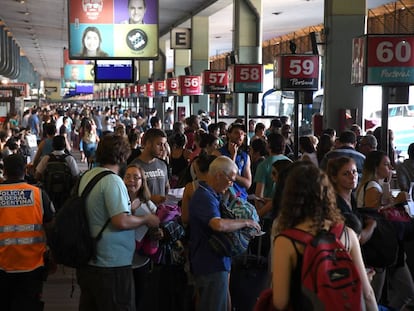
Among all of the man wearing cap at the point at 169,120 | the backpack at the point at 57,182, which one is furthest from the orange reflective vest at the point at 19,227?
the man wearing cap at the point at 169,120

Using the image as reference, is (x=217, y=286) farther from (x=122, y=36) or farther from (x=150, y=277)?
(x=122, y=36)

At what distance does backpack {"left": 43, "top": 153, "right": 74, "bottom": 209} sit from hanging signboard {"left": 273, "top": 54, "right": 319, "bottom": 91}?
4986 millimetres

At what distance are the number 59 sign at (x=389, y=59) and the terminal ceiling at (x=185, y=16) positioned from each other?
14491 mm

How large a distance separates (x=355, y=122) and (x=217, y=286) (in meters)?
9.66

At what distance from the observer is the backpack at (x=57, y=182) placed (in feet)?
27.1

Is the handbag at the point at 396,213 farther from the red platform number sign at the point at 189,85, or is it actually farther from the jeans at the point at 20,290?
the red platform number sign at the point at 189,85

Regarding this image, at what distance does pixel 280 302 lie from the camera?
11.1 feet

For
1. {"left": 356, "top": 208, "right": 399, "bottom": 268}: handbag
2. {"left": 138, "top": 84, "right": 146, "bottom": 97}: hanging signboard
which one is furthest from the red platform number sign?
{"left": 356, "top": 208, "right": 399, "bottom": 268}: handbag

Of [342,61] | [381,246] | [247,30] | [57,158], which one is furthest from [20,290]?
[247,30]

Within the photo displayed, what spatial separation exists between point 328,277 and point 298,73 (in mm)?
9320

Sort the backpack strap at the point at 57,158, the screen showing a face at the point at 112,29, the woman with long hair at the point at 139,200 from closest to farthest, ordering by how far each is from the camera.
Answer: the woman with long hair at the point at 139,200 < the backpack strap at the point at 57,158 < the screen showing a face at the point at 112,29

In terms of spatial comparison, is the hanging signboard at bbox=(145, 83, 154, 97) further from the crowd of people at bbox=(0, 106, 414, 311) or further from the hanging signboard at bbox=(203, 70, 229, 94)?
the crowd of people at bbox=(0, 106, 414, 311)

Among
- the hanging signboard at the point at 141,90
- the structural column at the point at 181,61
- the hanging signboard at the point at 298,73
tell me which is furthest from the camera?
the hanging signboard at the point at 141,90

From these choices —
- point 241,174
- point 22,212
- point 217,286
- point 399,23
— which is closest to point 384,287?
point 217,286
